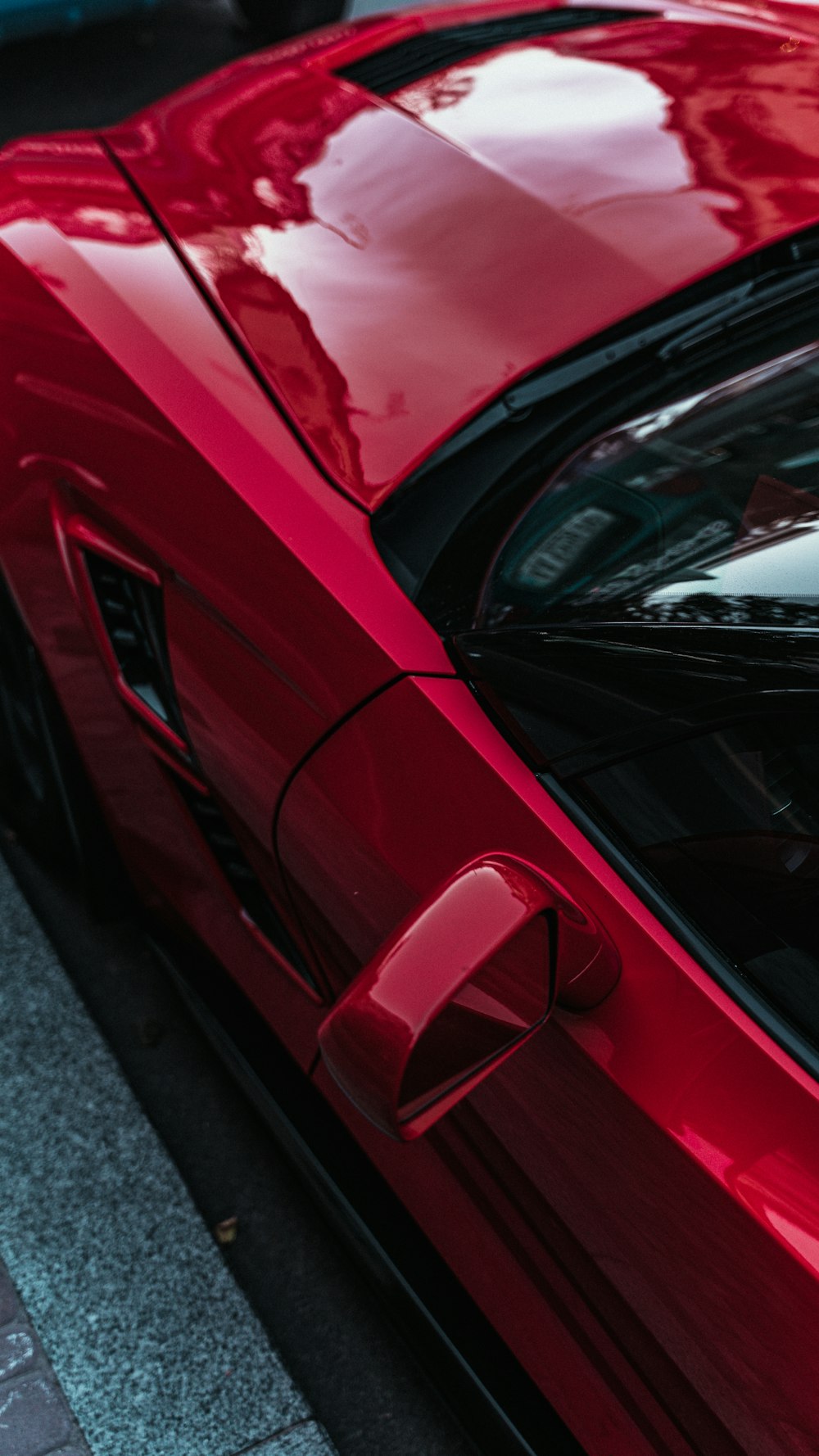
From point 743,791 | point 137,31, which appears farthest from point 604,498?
point 137,31

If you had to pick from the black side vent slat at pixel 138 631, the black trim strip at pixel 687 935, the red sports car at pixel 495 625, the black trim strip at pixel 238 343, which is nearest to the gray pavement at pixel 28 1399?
the red sports car at pixel 495 625

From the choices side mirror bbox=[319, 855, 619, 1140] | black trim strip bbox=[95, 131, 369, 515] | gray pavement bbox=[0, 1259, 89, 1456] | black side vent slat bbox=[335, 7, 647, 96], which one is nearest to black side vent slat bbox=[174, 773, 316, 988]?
black trim strip bbox=[95, 131, 369, 515]

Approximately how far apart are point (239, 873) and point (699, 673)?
0.87 metres

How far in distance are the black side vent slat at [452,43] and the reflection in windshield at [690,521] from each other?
1.11m

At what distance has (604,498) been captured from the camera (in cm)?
156

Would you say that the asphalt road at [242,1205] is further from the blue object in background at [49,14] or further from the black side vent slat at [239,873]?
the blue object in background at [49,14]

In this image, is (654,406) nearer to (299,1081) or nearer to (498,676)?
(498,676)

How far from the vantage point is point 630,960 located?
1259 millimetres

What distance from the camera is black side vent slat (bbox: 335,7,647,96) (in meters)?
2.36

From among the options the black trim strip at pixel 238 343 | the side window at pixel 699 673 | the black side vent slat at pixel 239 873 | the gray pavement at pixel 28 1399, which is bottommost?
the gray pavement at pixel 28 1399

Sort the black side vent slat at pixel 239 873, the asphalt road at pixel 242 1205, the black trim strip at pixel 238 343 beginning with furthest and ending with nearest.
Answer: the asphalt road at pixel 242 1205, the black side vent slat at pixel 239 873, the black trim strip at pixel 238 343

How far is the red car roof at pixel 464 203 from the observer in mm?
1717

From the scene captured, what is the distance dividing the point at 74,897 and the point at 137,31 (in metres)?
5.11

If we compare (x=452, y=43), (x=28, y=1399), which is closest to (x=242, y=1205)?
(x=28, y=1399)
